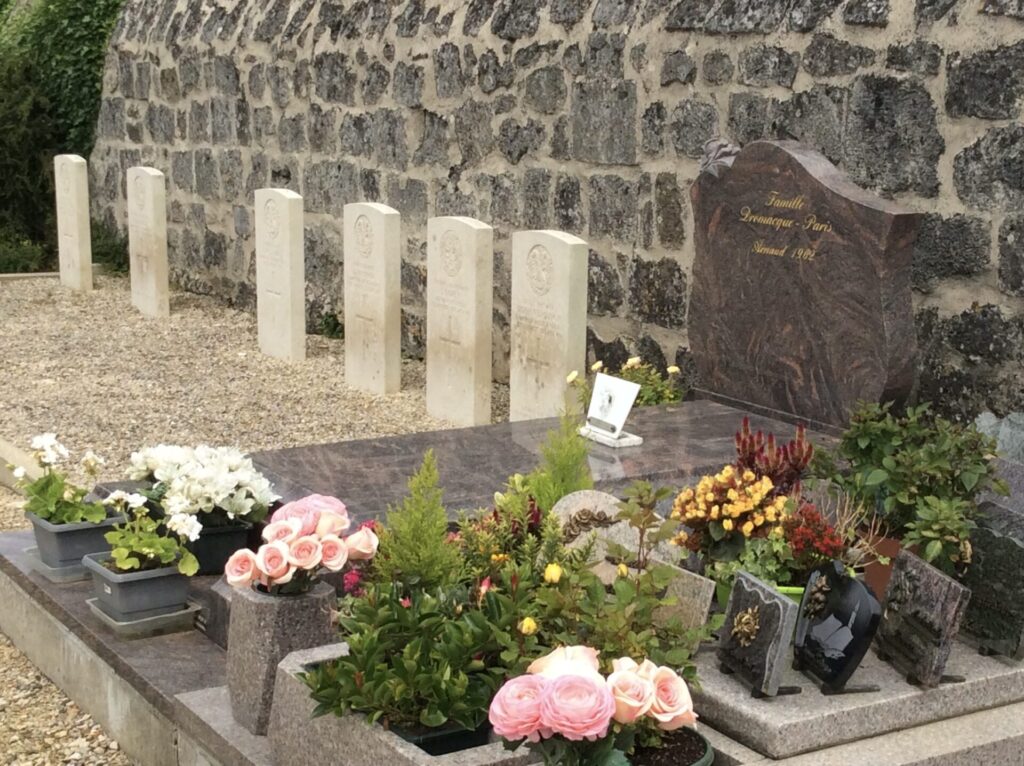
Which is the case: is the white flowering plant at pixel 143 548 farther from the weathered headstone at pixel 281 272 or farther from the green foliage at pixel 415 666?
the weathered headstone at pixel 281 272

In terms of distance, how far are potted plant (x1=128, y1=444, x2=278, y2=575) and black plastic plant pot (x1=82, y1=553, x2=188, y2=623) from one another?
0.46ft

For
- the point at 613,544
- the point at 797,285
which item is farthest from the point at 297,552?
the point at 797,285

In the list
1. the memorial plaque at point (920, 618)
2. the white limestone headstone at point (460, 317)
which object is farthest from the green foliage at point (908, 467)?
the white limestone headstone at point (460, 317)

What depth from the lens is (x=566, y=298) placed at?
6691 mm

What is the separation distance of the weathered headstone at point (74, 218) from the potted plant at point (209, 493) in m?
7.33

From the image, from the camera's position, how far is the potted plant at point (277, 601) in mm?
3430

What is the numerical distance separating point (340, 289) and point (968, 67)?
17.2 ft

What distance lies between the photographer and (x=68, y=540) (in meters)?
4.56

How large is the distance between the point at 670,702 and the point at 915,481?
1.44m

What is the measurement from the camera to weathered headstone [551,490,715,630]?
3.40 m

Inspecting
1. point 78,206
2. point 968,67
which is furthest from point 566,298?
point 78,206

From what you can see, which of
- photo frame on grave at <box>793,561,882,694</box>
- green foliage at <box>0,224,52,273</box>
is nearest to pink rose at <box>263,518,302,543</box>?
photo frame on grave at <box>793,561,882,694</box>

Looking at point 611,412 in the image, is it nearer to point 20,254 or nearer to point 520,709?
point 520,709

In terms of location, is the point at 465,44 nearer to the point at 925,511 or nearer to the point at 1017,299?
the point at 1017,299
